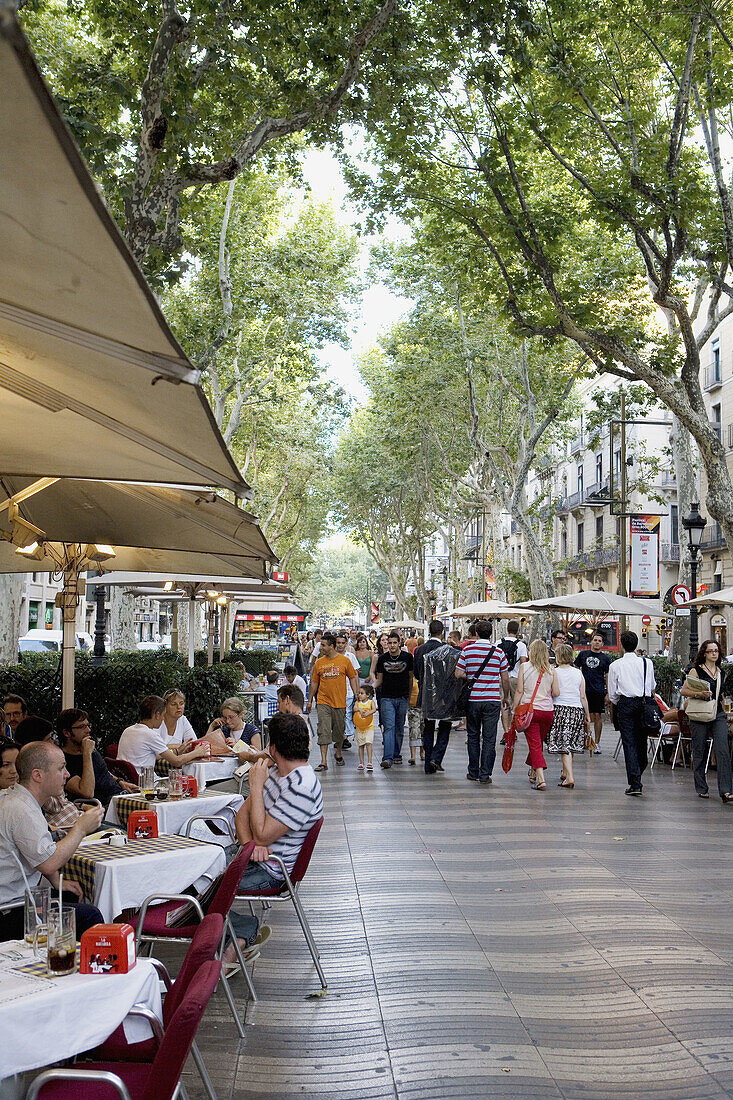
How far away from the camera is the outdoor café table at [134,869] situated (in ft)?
16.6

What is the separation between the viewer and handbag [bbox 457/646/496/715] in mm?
12992

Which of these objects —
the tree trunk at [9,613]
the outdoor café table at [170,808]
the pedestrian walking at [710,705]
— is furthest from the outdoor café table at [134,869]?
the tree trunk at [9,613]

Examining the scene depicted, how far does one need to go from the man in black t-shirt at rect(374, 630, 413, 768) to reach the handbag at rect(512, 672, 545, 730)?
79.8 inches

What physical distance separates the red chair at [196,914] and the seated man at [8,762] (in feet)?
5.72

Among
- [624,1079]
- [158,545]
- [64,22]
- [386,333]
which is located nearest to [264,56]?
[158,545]

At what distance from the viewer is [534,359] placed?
94.7 feet

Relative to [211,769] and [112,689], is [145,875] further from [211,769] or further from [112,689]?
[112,689]

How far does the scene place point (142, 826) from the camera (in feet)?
18.7

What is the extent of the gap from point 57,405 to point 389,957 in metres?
3.69

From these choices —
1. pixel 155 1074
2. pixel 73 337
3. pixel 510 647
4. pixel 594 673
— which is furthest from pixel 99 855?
pixel 510 647

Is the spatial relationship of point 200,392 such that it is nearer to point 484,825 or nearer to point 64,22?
point 484,825

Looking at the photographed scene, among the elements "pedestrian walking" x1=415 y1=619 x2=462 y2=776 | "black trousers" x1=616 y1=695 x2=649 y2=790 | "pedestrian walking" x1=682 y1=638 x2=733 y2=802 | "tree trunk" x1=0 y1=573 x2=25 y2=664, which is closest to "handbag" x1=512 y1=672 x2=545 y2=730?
"pedestrian walking" x1=415 y1=619 x2=462 y2=776

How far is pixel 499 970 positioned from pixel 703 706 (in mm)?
6722

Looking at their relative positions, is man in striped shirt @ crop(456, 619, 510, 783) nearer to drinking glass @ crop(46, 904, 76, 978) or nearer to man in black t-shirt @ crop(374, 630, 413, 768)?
man in black t-shirt @ crop(374, 630, 413, 768)
